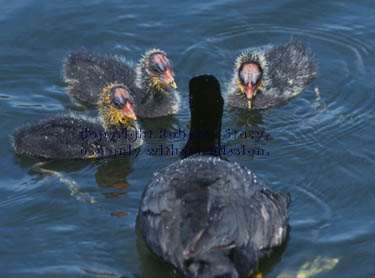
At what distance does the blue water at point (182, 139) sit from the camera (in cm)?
677

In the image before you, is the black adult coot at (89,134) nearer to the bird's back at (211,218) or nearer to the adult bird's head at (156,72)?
the adult bird's head at (156,72)

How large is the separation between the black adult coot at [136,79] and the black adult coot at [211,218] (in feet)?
9.14

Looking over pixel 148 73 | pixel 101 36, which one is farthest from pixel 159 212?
pixel 101 36

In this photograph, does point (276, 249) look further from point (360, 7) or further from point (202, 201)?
point (360, 7)

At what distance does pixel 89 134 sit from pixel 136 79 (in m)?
1.60

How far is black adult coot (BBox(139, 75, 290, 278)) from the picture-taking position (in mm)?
5758

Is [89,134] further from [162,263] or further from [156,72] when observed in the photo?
[162,263]

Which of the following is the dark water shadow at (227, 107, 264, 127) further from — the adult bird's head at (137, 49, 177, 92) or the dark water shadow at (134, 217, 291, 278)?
the dark water shadow at (134, 217, 291, 278)

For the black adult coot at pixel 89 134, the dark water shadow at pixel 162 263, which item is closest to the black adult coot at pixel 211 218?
the dark water shadow at pixel 162 263

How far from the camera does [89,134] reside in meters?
8.60

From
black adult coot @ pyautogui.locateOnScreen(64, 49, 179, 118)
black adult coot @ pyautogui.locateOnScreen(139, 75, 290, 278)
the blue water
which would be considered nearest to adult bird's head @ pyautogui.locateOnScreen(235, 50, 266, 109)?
the blue water

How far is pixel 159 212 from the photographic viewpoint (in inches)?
239

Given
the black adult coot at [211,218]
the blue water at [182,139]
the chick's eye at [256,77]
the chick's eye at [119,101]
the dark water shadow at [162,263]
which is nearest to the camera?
the black adult coot at [211,218]

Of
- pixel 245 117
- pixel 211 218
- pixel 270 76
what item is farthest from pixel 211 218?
pixel 270 76
